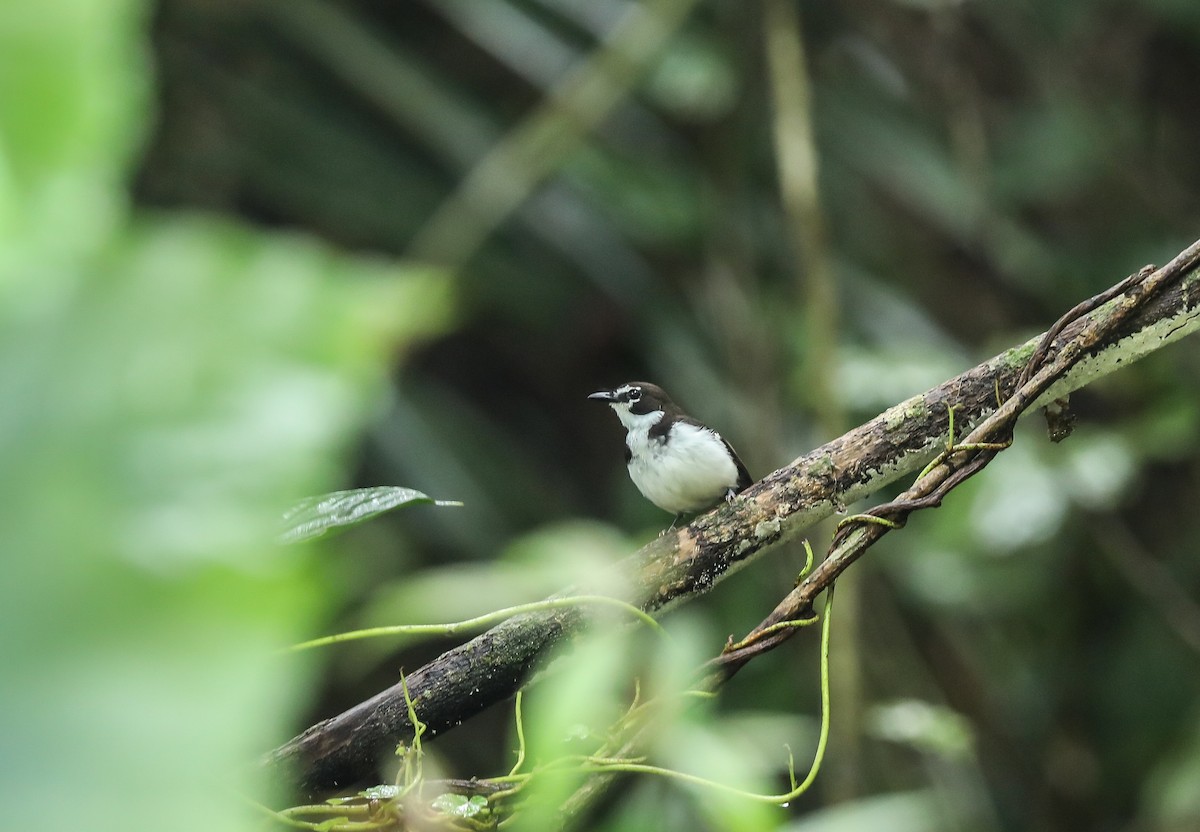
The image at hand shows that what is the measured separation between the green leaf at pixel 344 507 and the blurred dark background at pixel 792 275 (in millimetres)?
1150

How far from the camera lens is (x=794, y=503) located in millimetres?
903

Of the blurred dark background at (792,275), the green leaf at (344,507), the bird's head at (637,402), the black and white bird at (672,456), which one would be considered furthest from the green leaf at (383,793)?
the blurred dark background at (792,275)

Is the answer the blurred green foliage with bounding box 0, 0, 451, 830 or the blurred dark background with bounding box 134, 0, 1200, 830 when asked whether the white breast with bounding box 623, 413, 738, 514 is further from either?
the blurred green foliage with bounding box 0, 0, 451, 830

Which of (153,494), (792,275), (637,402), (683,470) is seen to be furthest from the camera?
(792,275)

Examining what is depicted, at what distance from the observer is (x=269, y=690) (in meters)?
0.16

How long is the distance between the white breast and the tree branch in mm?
506

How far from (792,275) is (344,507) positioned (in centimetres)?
198

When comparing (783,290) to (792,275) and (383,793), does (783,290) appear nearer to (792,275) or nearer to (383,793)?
(792,275)

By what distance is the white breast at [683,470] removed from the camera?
1444mm

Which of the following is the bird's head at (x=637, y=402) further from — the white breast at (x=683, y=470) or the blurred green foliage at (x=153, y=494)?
the blurred green foliage at (x=153, y=494)

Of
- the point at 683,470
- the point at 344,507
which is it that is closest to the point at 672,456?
the point at 683,470

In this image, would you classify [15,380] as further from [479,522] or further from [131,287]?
[479,522]

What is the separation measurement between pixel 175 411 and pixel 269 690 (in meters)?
0.04

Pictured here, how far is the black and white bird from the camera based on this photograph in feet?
4.75
